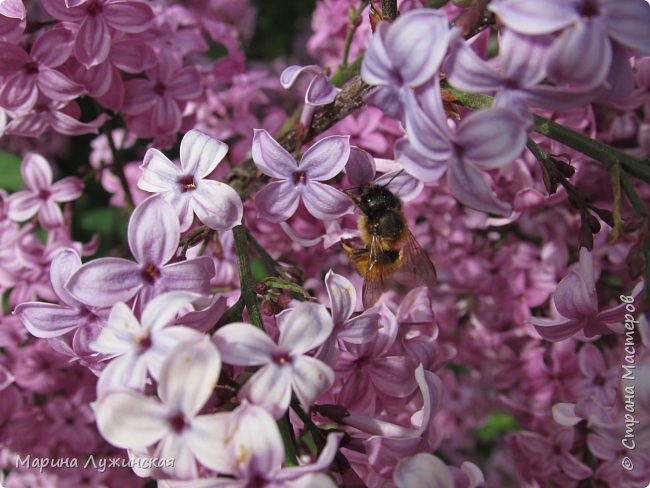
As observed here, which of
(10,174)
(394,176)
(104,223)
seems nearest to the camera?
(394,176)

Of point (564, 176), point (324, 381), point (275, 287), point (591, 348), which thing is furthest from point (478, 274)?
point (324, 381)

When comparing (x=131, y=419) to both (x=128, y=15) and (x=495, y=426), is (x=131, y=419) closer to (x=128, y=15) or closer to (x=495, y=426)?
(x=128, y=15)

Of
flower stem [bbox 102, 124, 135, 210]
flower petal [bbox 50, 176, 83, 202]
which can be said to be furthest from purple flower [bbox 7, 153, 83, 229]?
flower stem [bbox 102, 124, 135, 210]

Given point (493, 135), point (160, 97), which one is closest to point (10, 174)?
point (160, 97)

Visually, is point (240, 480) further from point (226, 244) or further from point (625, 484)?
point (625, 484)

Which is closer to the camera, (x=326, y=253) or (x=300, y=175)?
(x=300, y=175)

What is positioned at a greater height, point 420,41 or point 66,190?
point 420,41

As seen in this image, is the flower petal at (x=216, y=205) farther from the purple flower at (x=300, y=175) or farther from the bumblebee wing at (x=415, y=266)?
the bumblebee wing at (x=415, y=266)

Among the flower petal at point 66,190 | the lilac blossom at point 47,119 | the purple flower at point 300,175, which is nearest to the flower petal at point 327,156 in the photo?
the purple flower at point 300,175
